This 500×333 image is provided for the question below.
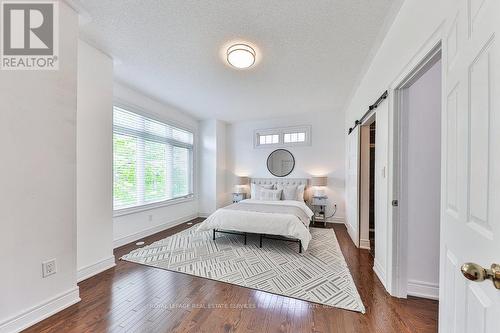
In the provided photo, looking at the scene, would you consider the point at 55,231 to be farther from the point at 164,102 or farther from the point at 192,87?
the point at 164,102

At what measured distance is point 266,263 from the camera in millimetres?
2750

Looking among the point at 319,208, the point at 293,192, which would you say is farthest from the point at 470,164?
the point at 319,208

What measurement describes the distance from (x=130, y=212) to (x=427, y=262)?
4092 millimetres

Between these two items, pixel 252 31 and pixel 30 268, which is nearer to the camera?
pixel 30 268

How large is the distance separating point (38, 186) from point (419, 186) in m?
3.43

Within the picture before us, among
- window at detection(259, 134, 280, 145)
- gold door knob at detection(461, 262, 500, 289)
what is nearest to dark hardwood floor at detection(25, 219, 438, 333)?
gold door knob at detection(461, 262, 500, 289)

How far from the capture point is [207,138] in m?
5.66

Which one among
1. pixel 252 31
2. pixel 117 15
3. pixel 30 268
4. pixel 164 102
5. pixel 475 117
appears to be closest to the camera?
pixel 475 117

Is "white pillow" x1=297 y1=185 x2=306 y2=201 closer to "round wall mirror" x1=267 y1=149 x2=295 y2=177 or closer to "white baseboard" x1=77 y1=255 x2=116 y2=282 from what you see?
"round wall mirror" x1=267 y1=149 x2=295 y2=177

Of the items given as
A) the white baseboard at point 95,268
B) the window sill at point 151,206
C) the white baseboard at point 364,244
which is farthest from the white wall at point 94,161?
the white baseboard at point 364,244

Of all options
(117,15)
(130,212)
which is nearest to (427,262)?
(117,15)

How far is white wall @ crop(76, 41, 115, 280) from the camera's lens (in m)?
2.37

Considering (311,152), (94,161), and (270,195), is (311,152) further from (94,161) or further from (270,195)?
→ (94,161)

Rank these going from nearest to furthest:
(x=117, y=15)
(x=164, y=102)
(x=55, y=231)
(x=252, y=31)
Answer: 1. (x=55, y=231)
2. (x=117, y=15)
3. (x=252, y=31)
4. (x=164, y=102)
